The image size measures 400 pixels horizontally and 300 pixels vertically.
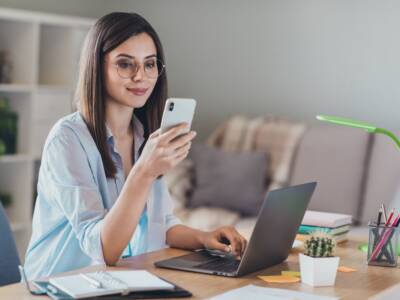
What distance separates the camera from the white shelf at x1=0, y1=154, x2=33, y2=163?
14.5 ft

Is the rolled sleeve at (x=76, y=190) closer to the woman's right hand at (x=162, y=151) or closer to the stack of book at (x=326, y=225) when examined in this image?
the woman's right hand at (x=162, y=151)

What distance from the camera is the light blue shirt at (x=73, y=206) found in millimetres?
1994

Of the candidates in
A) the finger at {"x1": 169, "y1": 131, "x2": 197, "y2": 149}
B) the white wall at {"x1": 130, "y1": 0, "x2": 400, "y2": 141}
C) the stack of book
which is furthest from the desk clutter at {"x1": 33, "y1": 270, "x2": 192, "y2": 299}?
the white wall at {"x1": 130, "y1": 0, "x2": 400, "y2": 141}

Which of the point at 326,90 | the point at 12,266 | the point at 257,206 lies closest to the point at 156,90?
the point at 12,266

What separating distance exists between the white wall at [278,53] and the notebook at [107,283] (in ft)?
10.2

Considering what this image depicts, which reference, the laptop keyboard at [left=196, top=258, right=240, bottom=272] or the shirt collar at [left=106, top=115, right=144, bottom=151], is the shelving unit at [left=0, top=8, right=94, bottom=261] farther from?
the laptop keyboard at [left=196, top=258, right=240, bottom=272]

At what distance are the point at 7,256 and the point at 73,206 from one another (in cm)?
28

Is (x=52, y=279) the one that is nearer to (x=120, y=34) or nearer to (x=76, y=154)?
(x=76, y=154)

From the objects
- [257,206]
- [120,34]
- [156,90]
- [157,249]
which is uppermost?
[120,34]

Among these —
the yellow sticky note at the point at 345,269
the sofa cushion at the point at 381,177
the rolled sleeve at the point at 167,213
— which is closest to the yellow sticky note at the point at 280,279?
the yellow sticky note at the point at 345,269

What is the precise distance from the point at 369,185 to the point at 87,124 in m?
2.46

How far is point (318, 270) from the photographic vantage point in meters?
1.81

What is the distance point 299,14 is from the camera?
4.82 meters

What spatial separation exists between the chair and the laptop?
1.46ft
